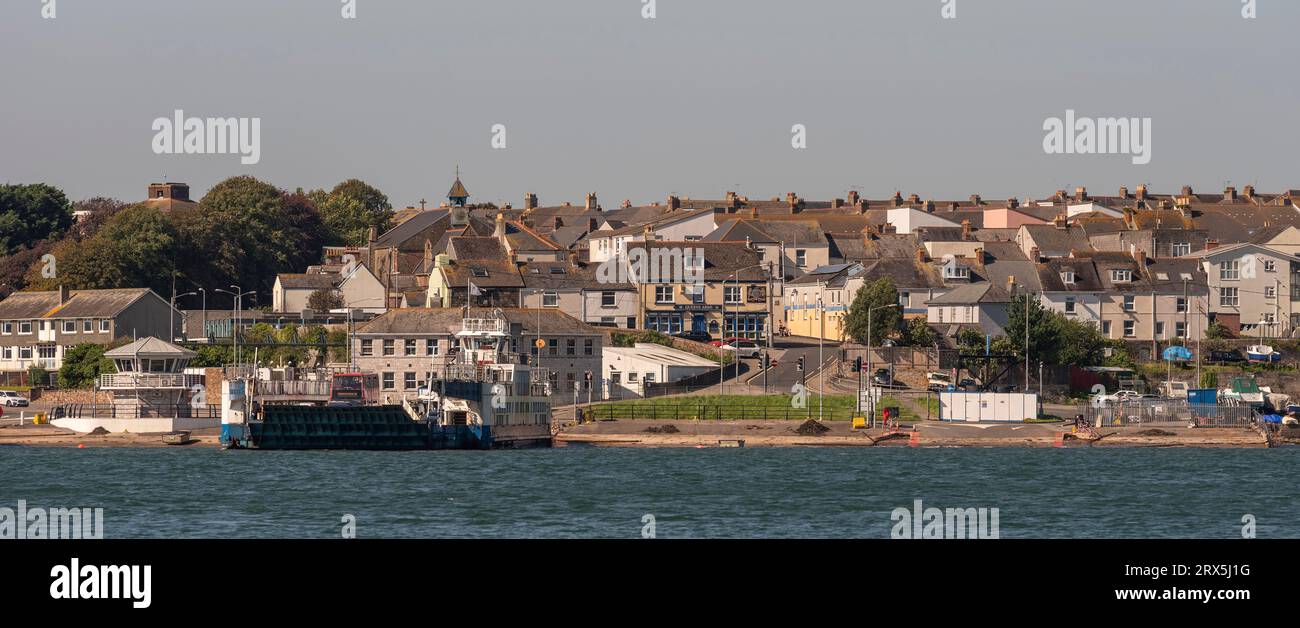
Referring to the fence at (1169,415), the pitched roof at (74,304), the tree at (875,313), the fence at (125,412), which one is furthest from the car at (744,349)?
the pitched roof at (74,304)

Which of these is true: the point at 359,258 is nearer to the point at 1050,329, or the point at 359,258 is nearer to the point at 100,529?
the point at 1050,329

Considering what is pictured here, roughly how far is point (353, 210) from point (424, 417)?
9422cm

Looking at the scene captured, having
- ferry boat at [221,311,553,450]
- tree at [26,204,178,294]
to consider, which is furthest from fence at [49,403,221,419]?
tree at [26,204,178,294]

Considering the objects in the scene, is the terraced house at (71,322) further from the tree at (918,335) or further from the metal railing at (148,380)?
the tree at (918,335)

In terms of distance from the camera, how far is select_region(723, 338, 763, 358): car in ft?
347

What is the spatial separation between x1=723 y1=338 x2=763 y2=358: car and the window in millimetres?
32514

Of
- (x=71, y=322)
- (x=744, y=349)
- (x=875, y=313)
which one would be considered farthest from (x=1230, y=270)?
(x=71, y=322)

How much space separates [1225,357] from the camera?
107375mm

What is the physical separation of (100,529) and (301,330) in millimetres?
68026

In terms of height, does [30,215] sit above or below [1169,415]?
above

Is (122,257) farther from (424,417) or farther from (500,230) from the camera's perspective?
(424,417)

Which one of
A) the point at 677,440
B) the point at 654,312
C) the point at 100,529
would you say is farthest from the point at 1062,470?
the point at 654,312

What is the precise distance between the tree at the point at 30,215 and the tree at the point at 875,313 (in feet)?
228
